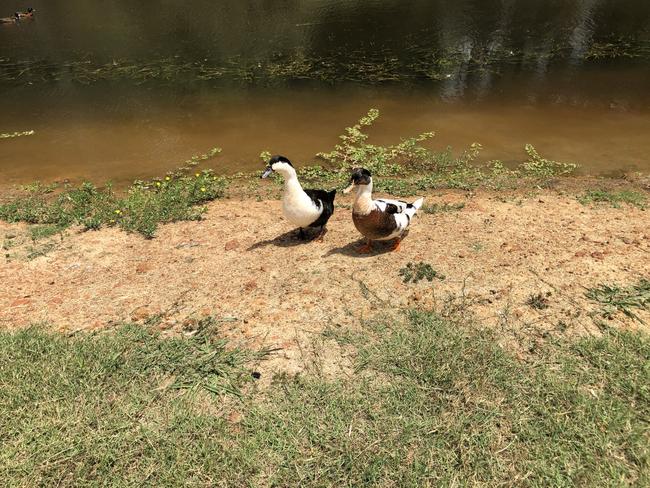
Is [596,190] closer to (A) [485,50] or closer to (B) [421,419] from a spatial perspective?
(B) [421,419]

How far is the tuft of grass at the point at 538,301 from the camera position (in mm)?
4465

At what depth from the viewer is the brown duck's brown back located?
17.7 ft

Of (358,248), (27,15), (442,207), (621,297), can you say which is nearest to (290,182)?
(358,248)

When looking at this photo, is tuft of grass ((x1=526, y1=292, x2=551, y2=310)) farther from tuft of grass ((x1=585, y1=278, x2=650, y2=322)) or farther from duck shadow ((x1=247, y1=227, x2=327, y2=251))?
Answer: duck shadow ((x1=247, y1=227, x2=327, y2=251))

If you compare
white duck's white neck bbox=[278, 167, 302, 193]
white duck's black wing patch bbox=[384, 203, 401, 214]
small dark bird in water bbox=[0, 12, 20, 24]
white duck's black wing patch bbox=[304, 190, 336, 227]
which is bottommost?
white duck's black wing patch bbox=[304, 190, 336, 227]

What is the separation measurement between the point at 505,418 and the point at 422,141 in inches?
333

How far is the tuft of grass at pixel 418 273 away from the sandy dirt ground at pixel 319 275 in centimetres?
6

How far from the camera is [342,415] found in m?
3.58

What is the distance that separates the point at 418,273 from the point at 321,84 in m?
11.8

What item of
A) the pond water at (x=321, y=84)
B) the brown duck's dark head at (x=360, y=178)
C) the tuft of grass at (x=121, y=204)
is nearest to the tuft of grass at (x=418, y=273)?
the brown duck's dark head at (x=360, y=178)

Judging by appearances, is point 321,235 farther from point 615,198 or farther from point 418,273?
point 615,198

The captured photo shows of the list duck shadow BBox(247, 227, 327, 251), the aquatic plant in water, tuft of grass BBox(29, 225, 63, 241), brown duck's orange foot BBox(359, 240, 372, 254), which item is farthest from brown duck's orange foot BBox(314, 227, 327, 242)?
the aquatic plant in water

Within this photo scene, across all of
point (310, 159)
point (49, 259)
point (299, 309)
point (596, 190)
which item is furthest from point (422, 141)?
point (49, 259)

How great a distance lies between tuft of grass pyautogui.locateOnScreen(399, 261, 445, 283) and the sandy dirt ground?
0.06 meters
